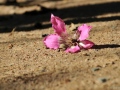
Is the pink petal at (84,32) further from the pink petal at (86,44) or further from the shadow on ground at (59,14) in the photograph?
the shadow on ground at (59,14)

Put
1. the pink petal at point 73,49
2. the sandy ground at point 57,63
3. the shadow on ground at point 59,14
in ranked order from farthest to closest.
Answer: the shadow on ground at point 59,14, the pink petal at point 73,49, the sandy ground at point 57,63

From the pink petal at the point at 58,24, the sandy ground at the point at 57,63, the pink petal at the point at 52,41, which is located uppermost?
the pink petal at the point at 58,24

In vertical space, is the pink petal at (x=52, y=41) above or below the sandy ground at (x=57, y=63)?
above

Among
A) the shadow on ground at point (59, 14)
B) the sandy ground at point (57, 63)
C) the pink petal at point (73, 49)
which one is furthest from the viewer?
the shadow on ground at point (59, 14)

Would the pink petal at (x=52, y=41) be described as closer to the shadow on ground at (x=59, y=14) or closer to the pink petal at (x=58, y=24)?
Result: the pink petal at (x=58, y=24)

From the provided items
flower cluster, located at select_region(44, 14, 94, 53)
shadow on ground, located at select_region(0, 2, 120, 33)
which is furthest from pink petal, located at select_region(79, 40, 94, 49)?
shadow on ground, located at select_region(0, 2, 120, 33)

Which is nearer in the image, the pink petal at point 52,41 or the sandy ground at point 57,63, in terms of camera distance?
the sandy ground at point 57,63

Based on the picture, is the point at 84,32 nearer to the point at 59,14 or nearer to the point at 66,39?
the point at 66,39

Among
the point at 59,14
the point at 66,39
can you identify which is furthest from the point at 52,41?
the point at 59,14

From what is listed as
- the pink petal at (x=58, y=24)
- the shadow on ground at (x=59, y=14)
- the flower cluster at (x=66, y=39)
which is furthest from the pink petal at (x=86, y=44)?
the shadow on ground at (x=59, y=14)

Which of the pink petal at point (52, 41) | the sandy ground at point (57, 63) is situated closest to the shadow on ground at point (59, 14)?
the sandy ground at point (57, 63)
